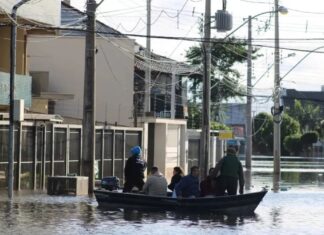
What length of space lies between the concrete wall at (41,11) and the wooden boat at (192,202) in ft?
35.7

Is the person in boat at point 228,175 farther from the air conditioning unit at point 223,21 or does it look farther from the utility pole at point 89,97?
the air conditioning unit at point 223,21

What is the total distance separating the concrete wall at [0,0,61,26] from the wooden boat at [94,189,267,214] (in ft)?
35.7

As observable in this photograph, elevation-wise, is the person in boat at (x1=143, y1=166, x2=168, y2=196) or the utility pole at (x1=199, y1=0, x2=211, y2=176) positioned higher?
the utility pole at (x1=199, y1=0, x2=211, y2=176)

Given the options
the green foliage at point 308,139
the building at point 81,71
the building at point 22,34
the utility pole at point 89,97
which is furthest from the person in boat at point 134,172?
the green foliage at point 308,139

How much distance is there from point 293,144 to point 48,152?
90.3m

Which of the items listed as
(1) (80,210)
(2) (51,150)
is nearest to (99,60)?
(2) (51,150)

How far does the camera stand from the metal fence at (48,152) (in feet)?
94.5

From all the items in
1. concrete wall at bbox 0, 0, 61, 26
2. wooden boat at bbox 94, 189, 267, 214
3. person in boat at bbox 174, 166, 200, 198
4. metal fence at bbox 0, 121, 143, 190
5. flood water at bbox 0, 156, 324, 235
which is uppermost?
concrete wall at bbox 0, 0, 61, 26

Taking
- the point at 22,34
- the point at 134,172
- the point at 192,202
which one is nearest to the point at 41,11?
the point at 22,34

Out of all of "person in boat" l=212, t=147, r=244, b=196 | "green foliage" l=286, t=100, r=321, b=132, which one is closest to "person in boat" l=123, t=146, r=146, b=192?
"person in boat" l=212, t=147, r=244, b=196

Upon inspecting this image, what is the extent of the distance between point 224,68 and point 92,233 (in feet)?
199

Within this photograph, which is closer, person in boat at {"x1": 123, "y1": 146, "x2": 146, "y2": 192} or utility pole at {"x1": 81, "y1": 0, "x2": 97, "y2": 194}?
person in boat at {"x1": 123, "y1": 146, "x2": 146, "y2": 192}

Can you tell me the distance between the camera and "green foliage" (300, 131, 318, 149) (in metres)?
116

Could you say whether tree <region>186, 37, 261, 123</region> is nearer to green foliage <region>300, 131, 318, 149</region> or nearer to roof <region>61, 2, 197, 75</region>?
roof <region>61, 2, 197, 75</region>
